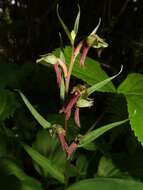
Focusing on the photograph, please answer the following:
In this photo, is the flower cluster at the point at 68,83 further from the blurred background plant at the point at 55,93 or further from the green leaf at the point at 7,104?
the green leaf at the point at 7,104

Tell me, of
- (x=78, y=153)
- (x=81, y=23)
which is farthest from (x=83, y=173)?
(x=81, y=23)

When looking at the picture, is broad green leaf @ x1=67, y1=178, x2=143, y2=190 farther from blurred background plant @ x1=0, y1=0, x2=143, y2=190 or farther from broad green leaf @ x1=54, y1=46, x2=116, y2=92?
broad green leaf @ x1=54, y1=46, x2=116, y2=92

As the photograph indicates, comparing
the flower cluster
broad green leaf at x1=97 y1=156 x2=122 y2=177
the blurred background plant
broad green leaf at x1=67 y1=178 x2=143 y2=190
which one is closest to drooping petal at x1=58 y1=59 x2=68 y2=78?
the flower cluster

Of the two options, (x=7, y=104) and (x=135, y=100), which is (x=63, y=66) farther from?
(x=7, y=104)

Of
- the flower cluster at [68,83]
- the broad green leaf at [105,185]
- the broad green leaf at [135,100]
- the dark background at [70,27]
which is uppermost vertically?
the flower cluster at [68,83]

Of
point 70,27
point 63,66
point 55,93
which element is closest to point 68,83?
point 63,66

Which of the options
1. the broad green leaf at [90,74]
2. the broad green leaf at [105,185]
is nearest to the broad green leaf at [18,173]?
the broad green leaf at [105,185]

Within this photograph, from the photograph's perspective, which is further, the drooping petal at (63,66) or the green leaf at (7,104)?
the green leaf at (7,104)
